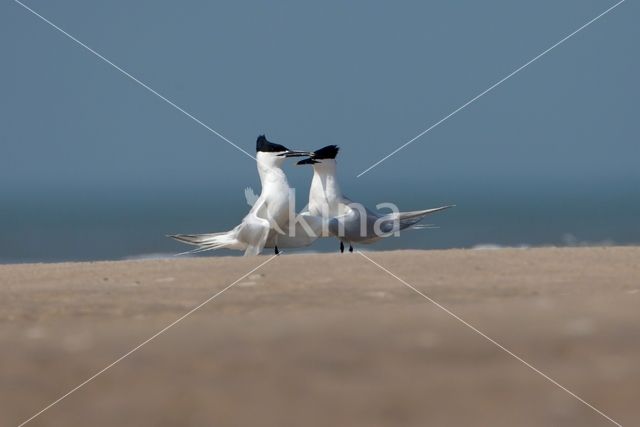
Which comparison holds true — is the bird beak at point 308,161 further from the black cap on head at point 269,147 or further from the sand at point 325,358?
the sand at point 325,358

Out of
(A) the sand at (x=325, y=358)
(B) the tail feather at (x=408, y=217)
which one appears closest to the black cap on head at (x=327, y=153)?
(B) the tail feather at (x=408, y=217)

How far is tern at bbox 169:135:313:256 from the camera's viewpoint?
9.50 m

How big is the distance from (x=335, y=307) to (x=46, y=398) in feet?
3.61

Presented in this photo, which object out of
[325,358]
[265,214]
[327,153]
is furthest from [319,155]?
[325,358]

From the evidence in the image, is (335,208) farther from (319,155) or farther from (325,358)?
(325,358)

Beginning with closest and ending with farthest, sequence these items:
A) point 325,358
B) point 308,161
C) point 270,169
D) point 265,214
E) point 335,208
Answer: point 325,358, point 265,214, point 270,169, point 335,208, point 308,161

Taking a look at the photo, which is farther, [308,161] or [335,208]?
[308,161]

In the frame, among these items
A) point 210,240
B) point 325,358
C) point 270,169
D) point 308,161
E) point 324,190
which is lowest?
point 325,358

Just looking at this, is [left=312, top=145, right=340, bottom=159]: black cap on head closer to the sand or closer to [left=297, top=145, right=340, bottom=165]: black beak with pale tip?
[left=297, top=145, right=340, bottom=165]: black beak with pale tip

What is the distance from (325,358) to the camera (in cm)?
346

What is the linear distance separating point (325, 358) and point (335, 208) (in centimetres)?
689

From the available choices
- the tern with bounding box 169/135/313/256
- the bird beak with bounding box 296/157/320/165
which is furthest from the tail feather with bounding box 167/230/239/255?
the bird beak with bounding box 296/157/320/165

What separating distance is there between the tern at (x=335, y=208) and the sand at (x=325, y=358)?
583 cm

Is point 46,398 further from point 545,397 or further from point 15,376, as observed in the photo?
point 545,397
